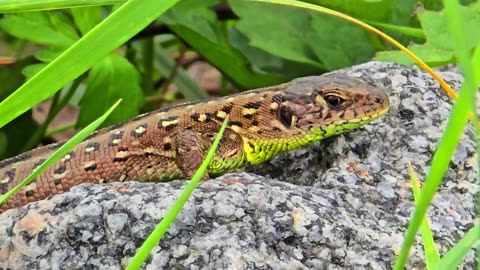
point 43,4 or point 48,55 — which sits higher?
point 43,4

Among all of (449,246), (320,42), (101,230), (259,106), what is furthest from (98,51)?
(320,42)

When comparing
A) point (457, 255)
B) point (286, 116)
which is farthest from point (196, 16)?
point (457, 255)

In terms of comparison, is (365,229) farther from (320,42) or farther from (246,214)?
(320,42)

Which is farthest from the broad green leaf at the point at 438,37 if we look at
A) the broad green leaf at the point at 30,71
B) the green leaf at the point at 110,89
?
the broad green leaf at the point at 30,71

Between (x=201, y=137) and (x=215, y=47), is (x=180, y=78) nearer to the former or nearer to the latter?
(x=215, y=47)

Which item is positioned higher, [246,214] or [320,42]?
[246,214]
